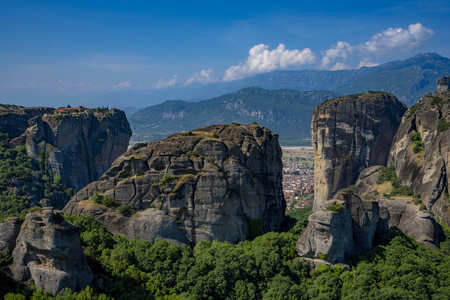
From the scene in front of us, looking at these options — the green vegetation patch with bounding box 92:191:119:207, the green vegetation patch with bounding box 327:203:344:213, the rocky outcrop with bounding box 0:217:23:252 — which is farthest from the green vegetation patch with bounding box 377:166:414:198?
the rocky outcrop with bounding box 0:217:23:252

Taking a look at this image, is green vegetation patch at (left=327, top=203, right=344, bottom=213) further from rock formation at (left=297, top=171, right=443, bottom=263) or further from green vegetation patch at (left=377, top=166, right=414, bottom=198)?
green vegetation patch at (left=377, top=166, right=414, bottom=198)

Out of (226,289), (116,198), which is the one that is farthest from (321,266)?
(116,198)

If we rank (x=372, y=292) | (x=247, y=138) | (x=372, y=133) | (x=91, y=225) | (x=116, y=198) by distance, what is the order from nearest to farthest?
1. (x=372, y=292)
2. (x=91, y=225)
3. (x=116, y=198)
4. (x=247, y=138)
5. (x=372, y=133)

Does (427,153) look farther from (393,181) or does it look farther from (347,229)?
(347,229)

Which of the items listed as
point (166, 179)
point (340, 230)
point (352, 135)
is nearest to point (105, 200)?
point (166, 179)

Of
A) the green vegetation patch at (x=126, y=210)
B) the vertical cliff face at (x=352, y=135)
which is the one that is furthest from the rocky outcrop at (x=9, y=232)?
the vertical cliff face at (x=352, y=135)

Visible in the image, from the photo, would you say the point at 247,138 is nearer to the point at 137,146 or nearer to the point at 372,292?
the point at 137,146
